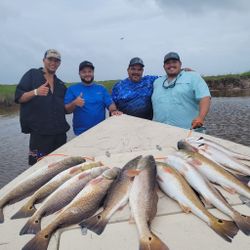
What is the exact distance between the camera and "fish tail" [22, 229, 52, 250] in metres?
3.08

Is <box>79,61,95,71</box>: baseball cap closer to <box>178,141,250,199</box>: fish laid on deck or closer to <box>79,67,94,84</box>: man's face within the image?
<box>79,67,94,84</box>: man's face

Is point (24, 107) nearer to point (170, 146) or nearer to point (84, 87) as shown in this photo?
point (84, 87)

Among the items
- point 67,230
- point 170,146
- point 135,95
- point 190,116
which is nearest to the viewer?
point 67,230

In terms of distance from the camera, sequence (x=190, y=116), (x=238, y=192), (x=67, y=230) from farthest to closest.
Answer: (x=190, y=116), (x=238, y=192), (x=67, y=230)

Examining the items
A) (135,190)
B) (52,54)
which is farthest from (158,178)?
(52,54)

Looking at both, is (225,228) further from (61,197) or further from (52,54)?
(52,54)

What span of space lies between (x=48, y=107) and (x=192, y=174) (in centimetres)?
415

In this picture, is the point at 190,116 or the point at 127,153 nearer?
the point at 127,153

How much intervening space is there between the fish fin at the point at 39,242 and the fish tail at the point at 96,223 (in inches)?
14.7

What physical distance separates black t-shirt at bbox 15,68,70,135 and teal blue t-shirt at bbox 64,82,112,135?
39cm

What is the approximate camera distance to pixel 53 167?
16.2 feet

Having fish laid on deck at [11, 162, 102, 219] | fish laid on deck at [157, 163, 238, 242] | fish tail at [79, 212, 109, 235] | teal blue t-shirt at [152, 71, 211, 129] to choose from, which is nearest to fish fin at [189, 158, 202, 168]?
fish laid on deck at [157, 163, 238, 242]

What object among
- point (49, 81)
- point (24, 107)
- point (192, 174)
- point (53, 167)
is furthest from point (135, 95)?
point (192, 174)

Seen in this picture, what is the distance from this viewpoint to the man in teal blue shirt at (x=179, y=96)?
707 centimetres
